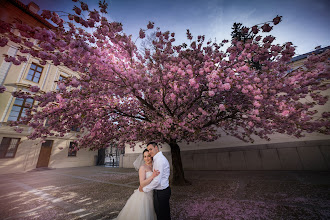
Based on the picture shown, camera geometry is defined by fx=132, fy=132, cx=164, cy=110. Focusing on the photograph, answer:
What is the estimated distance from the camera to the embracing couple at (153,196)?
103 inches

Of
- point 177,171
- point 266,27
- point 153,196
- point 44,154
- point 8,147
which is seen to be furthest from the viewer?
point 44,154

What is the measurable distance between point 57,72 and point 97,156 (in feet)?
43.5

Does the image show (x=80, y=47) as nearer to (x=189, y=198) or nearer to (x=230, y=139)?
(x=189, y=198)

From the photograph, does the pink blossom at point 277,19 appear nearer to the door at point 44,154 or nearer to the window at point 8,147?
the window at point 8,147

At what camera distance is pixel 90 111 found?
6.32 meters

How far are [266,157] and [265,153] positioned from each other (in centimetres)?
27

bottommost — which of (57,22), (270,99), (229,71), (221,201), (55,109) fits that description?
(221,201)

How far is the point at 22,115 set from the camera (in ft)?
45.6

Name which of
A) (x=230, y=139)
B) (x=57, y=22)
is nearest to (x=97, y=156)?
(x=230, y=139)

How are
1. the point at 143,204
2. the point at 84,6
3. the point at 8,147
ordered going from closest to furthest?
the point at 143,204
the point at 84,6
the point at 8,147

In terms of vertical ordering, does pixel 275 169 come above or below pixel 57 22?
below

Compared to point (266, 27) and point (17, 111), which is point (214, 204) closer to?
point (266, 27)

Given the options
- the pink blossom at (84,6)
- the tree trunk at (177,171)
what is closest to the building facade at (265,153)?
the tree trunk at (177,171)

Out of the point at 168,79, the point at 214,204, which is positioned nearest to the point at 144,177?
the point at 214,204
